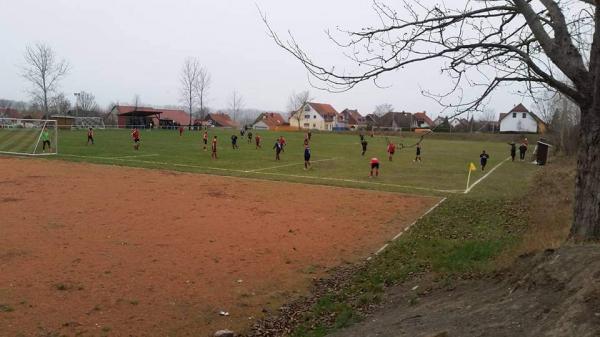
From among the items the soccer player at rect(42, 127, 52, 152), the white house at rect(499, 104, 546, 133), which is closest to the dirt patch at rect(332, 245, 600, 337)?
the soccer player at rect(42, 127, 52, 152)

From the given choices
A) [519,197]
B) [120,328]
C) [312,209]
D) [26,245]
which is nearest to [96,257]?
[26,245]

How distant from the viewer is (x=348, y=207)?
16.2 meters

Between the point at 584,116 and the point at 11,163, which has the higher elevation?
the point at 584,116

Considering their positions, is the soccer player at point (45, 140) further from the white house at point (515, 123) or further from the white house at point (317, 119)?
the white house at point (317, 119)

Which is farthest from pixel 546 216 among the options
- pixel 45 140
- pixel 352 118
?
pixel 352 118

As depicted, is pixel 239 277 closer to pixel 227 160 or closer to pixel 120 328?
pixel 120 328

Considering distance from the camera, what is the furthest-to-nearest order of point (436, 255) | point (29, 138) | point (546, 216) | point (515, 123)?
point (515, 123) < point (29, 138) < point (546, 216) < point (436, 255)

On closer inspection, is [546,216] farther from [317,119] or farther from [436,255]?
[317,119]

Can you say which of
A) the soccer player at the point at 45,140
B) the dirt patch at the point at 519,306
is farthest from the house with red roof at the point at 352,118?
the dirt patch at the point at 519,306

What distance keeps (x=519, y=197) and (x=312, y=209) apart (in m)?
8.13

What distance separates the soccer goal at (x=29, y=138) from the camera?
33469 millimetres

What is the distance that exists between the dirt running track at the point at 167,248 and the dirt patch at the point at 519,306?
8.24 ft

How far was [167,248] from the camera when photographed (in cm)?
1063

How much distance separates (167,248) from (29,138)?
1198 inches
